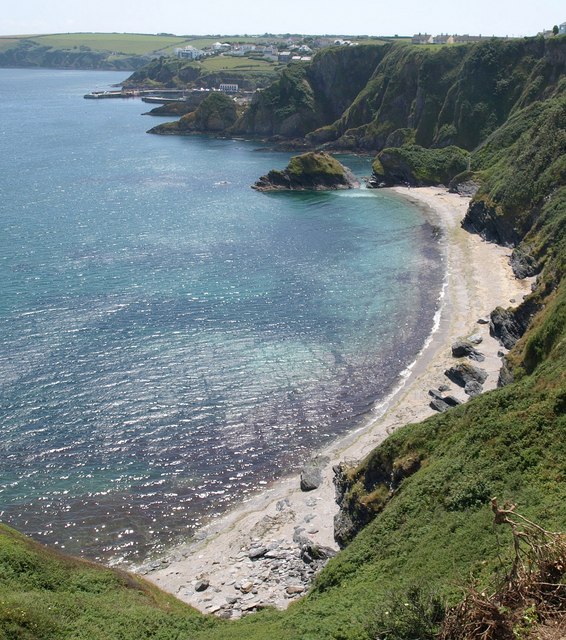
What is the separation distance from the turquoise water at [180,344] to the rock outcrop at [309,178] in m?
11.1

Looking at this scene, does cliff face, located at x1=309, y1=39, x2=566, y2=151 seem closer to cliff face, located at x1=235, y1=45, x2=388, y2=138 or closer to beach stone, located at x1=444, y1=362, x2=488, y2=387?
cliff face, located at x1=235, y1=45, x2=388, y2=138

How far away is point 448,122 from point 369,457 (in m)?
123

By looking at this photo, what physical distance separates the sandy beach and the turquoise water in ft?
5.35

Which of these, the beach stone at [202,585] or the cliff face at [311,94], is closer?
the beach stone at [202,585]

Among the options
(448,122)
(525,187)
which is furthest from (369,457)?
(448,122)

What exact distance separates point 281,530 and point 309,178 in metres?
96.6

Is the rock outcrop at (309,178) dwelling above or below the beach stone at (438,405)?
above

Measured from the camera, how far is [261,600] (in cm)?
3356

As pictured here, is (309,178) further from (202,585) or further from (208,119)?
(202,585)

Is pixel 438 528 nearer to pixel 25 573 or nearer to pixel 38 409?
pixel 25 573

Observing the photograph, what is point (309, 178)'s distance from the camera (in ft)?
419

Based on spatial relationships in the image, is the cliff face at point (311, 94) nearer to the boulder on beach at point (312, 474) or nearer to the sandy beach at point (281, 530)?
the sandy beach at point (281, 530)

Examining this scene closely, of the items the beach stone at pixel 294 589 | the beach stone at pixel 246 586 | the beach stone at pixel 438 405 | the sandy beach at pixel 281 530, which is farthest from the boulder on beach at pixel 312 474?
the beach stone at pixel 438 405

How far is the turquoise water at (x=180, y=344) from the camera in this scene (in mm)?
43250
